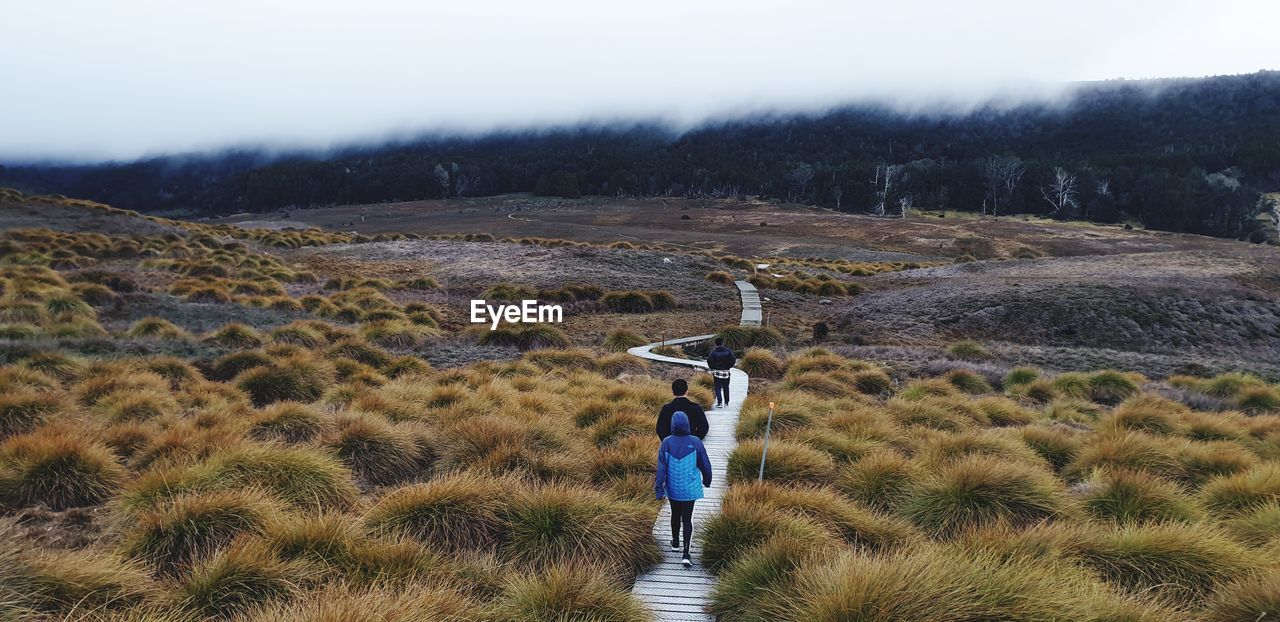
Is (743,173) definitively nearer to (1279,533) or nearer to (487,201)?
(487,201)

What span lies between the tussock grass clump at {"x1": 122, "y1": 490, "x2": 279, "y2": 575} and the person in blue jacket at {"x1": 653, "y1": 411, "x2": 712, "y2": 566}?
4278 mm

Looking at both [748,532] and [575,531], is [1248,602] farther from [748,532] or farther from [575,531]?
[575,531]

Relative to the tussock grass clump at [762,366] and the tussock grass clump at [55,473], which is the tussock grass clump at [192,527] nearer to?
Answer: the tussock grass clump at [55,473]

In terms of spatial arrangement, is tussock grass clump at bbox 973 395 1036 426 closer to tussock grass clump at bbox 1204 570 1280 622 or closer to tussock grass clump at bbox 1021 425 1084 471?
tussock grass clump at bbox 1021 425 1084 471

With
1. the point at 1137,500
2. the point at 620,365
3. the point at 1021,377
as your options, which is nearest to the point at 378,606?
the point at 1137,500

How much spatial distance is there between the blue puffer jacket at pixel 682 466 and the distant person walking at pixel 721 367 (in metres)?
6.37

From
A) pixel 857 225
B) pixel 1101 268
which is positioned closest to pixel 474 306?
pixel 1101 268

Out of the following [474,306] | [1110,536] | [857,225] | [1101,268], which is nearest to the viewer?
[1110,536]

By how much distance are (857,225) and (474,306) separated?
79663mm

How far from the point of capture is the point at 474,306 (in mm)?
31188

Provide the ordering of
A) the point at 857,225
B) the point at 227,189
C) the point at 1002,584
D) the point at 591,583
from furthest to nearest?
1. the point at 227,189
2. the point at 857,225
3. the point at 591,583
4. the point at 1002,584

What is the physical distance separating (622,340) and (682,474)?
17731mm

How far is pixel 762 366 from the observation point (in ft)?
65.5

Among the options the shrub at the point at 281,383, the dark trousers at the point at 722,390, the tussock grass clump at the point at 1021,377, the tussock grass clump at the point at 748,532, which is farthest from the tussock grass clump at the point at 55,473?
the tussock grass clump at the point at 1021,377
